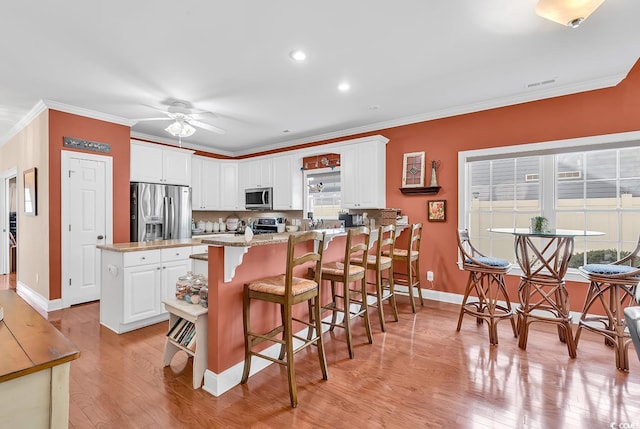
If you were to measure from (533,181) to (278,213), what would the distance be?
4436mm

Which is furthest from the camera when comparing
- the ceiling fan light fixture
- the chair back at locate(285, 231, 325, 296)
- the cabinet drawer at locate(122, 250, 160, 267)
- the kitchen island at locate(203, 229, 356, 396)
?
the ceiling fan light fixture

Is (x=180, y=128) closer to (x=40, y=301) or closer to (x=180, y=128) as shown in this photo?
(x=180, y=128)

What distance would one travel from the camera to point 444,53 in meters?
2.72

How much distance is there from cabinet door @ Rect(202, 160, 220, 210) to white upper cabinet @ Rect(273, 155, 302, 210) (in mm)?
1300

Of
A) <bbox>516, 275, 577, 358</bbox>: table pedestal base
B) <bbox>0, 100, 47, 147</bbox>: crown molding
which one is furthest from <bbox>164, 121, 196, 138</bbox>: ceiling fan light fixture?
<bbox>516, 275, 577, 358</bbox>: table pedestal base

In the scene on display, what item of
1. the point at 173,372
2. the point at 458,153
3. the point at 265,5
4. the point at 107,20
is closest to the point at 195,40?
the point at 107,20

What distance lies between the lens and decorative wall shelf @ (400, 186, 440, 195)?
14.0 ft

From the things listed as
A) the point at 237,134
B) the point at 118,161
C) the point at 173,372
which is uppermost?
the point at 237,134

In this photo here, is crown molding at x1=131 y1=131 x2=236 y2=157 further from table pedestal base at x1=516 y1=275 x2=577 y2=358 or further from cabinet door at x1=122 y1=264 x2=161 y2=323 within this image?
table pedestal base at x1=516 y1=275 x2=577 y2=358

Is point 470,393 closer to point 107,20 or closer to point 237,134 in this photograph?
point 107,20

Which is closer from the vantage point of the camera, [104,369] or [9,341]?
[9,341]

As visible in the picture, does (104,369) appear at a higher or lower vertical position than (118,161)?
lower

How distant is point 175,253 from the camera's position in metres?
3.52

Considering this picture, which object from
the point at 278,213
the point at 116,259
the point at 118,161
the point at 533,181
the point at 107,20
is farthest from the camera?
the point at 278,213
